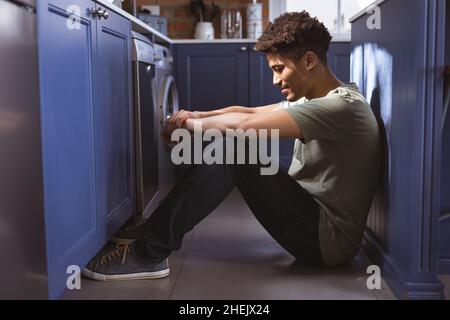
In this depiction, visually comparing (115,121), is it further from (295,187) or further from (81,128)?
(295,187)

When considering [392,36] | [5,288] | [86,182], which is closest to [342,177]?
[392,36]

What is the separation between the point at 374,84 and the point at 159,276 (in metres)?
0.97

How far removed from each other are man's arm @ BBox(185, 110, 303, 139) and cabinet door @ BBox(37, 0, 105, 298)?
327 mm

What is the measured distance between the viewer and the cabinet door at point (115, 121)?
75.9 inches

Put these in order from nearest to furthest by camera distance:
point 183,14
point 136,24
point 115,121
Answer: point 115,121 < point 136,24 < point 183,14

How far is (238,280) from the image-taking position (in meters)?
1.92

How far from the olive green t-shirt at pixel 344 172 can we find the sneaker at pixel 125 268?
1.82ft

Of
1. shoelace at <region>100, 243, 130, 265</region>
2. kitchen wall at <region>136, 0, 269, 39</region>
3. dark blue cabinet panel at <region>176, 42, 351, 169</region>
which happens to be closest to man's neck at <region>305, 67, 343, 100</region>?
shoelace at <region>100, 243, 130, 265</region>

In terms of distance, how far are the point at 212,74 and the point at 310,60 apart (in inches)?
82.2

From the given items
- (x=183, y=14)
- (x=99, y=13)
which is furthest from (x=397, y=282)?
(x=183, y=14)

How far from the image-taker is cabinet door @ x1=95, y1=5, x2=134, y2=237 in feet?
6.32

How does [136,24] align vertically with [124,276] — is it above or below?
above

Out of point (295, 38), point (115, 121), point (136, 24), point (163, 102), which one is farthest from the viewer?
point (163, 102)

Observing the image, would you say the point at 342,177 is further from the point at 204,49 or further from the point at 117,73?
the point at 204,49
